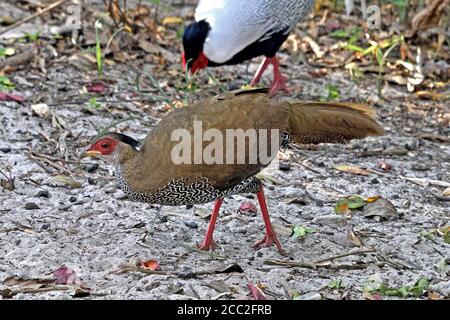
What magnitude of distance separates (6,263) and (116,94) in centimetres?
256

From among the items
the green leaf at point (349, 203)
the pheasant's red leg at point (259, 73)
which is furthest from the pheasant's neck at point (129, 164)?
the pheasant's red leg at point (259, 73)

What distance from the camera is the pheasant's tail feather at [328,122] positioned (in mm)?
4387

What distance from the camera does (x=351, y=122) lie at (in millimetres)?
4398

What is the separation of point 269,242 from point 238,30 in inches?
103

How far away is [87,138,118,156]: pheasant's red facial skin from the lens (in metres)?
4.18

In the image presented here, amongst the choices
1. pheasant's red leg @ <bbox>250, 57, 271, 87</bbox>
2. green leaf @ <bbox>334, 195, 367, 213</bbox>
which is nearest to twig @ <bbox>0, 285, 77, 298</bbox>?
green leaf @ <bbox>334, 195, 367, 213</bbox>

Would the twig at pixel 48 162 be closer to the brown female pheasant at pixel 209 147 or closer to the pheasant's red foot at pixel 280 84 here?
the brown female pheasant at pixel 209 147

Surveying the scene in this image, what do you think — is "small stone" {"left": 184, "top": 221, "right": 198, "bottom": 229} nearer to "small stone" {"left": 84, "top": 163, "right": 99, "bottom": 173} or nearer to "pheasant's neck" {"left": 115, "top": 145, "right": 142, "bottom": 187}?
"pheasant's neck" {"left": 115, "top": 145, "right": 142, "bottom": 187}

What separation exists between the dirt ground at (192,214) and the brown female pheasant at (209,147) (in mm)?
292

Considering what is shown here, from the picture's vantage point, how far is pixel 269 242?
4379 mm

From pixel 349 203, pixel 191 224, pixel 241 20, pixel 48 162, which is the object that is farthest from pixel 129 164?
pixel 241 20

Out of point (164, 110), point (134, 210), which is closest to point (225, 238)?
point (134, 210)

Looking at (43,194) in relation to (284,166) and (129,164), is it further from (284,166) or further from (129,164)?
(284,166)

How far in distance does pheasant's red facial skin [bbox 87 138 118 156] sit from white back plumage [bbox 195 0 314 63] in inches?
103
